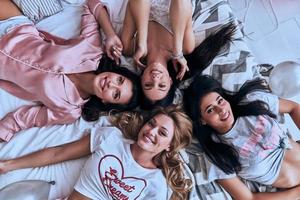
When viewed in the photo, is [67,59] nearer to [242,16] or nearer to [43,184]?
[43,184]

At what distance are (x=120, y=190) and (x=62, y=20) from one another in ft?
2.36

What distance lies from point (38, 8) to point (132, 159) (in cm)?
69

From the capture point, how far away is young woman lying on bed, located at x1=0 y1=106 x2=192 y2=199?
1341mm

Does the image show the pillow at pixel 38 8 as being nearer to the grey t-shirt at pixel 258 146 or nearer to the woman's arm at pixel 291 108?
the grey t-shirt at pixel 258 146

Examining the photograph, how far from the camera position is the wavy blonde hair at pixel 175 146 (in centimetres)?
136

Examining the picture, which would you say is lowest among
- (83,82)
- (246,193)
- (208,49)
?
(246,193)

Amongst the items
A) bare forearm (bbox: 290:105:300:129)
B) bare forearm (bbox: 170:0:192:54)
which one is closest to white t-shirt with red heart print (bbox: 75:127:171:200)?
bare forearm (bbox: 170:0:192:54)

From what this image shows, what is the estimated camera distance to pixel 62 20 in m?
1.63

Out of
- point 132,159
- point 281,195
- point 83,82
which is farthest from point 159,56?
point 281,195

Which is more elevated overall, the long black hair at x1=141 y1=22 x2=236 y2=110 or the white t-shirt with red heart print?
the long black hair at x1=141 y1=22 x2=236 y2=110

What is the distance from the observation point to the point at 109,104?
58.1 inches

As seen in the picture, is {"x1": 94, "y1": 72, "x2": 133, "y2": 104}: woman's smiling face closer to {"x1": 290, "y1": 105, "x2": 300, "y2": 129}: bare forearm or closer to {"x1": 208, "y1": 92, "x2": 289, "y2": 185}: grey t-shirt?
{"x1": 208, "y1": 92, "x2": 289, "y2": 185}: grey t-shirt

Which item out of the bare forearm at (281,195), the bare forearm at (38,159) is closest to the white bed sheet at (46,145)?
the bare forearm at (38,159)

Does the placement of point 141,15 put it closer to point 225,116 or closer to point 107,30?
point 107,30
